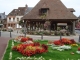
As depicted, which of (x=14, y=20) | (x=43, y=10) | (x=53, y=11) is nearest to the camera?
(x=53, y=11)

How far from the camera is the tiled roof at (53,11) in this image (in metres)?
48.9

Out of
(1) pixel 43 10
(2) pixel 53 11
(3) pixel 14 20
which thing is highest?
(3) pixel 14 20

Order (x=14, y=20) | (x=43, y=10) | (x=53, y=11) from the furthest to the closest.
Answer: (x=14, y=20) < (x=43, y=10) < (x=53, y=11)

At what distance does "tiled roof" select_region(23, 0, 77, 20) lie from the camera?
48.9m

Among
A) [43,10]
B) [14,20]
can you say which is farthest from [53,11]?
[14,20]

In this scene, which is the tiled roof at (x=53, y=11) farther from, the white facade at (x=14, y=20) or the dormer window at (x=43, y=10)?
the white facade at (x=14, y=20)

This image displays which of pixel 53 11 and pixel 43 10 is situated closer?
pixel 53 11

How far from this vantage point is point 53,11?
50625 millimetres

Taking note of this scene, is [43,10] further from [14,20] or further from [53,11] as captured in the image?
[14,20]

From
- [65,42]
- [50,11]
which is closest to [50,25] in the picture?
[50,11]

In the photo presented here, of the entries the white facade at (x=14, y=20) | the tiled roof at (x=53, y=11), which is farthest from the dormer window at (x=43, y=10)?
the white facade at (x=14, y=20)

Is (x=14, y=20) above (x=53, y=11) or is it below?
above

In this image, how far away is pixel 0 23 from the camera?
11231cm

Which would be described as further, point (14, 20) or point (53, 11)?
point (14, 20)
